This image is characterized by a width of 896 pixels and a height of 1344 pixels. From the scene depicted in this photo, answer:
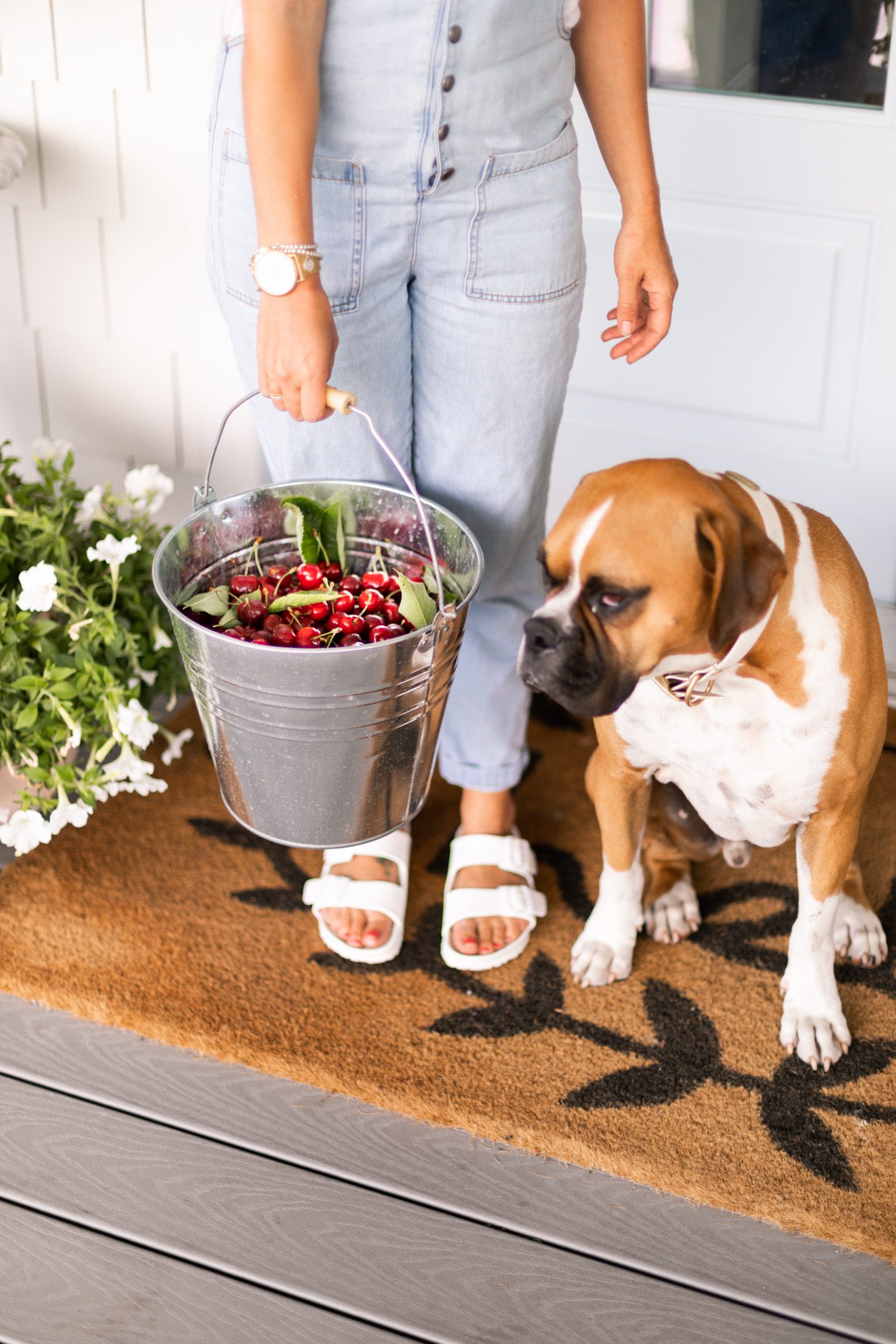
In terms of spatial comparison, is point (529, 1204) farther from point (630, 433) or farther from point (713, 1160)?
point (630, 433)

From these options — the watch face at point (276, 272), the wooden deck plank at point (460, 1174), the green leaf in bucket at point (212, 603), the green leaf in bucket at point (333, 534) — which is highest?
the watch face at point (276, 272)

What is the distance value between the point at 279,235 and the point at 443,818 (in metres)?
1.00

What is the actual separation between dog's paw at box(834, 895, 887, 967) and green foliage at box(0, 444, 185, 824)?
96 cm

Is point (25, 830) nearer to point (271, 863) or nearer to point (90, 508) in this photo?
point (271, 863)

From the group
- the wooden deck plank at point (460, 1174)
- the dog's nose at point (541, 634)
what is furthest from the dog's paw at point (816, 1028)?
the dog's nose at point (541, 634)

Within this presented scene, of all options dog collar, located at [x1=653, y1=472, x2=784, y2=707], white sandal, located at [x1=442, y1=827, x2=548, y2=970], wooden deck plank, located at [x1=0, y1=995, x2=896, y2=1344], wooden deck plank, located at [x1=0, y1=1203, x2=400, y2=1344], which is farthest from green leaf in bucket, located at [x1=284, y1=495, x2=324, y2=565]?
wooden deck plank, located at [x1=0, y1=1203, x2=400, y2=1344]

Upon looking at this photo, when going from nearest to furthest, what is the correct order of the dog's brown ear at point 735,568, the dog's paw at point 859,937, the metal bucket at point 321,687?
1. the dog's brown ear at point 735,568
2. the metal bucket at point 321,687
3. the dog's paw at point 859,937

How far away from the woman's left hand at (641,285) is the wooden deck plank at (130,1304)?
1072 mm

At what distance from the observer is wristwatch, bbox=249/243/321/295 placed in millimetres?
1155

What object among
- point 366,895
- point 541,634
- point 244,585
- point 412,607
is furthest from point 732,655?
point 366,895

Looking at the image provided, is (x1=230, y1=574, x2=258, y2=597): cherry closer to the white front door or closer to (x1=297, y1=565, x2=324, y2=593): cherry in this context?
(x1=297, y1=565, x2=324, y2=593): cherry

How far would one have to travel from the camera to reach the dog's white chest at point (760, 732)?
1.29 m

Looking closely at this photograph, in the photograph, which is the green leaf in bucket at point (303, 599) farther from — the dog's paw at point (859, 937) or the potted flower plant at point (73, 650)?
the dog's paw at point (859, 937)

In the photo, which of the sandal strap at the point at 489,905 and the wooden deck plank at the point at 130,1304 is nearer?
the wooden deck plank at the point at 130,1304
